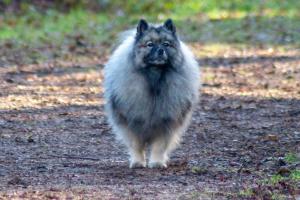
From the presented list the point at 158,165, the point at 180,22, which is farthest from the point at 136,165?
the point at 180,22

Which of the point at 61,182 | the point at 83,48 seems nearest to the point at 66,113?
the point at 61,182

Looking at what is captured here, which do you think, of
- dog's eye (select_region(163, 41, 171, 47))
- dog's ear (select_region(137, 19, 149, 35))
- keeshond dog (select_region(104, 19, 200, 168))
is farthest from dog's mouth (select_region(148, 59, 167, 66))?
dog's ear (select_region(137, 19, 149, 35))

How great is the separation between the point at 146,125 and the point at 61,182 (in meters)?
1.55

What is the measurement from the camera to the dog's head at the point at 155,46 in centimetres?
1000

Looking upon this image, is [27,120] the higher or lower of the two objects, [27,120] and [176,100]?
the lower

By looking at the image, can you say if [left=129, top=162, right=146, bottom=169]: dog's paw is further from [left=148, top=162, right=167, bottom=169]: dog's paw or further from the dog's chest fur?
the dog's chest fur

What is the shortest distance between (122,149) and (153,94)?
4.04ft

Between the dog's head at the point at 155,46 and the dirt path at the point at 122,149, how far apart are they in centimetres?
110

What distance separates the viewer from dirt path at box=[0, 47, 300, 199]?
341 inches

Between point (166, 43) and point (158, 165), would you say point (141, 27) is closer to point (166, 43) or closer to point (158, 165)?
point (166, 43)

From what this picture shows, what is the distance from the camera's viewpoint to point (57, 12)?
26.0 meters

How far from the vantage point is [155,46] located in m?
10.0

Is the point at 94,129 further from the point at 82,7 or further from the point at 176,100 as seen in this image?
the point at 82,7

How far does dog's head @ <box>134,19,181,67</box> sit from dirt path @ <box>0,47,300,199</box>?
1.10m
